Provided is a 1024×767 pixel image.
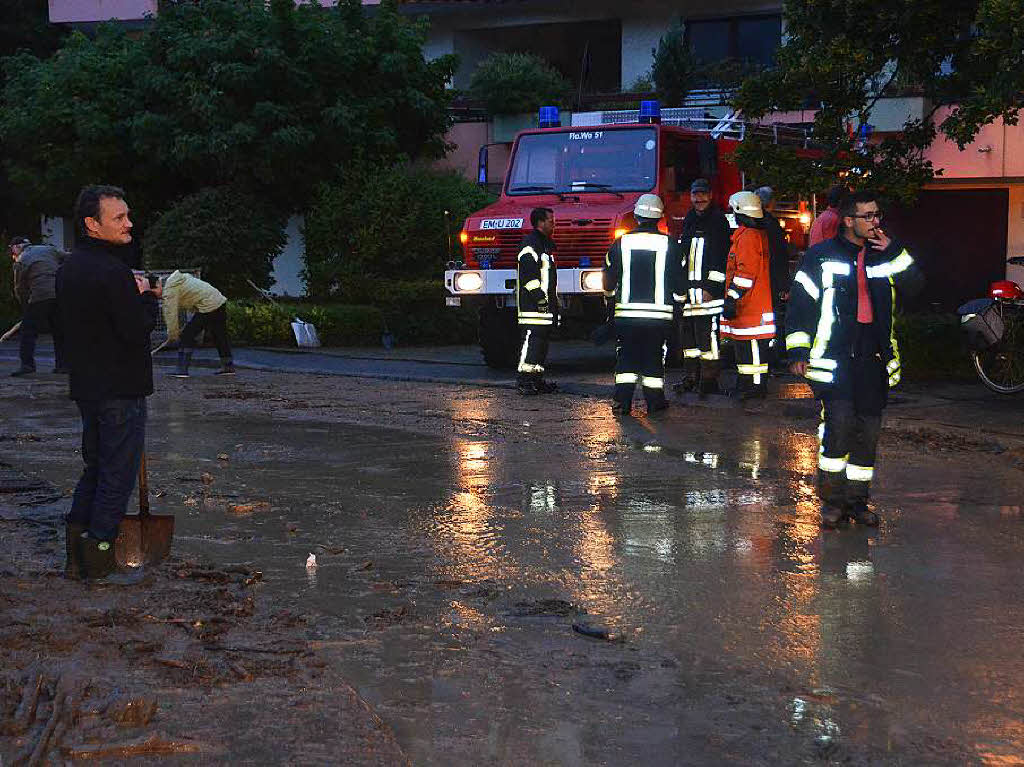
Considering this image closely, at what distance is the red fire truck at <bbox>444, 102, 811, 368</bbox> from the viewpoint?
17.1 metres

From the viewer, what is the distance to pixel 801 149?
18.9 meters

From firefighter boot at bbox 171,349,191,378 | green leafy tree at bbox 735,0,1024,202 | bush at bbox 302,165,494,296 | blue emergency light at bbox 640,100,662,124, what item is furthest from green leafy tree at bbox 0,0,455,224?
green leafy tree at bbox 735,0,1024,202

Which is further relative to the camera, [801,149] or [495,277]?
[801,149]

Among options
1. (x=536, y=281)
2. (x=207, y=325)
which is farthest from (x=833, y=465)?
(x=207, y=325)

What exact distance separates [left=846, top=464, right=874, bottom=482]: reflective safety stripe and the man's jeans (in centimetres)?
379

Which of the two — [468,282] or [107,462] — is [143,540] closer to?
[107,462]

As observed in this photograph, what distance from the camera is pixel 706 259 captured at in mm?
14852

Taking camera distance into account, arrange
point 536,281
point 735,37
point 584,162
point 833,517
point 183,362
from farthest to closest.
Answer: point 735,37, point 183,362, point 584,162, point 536,281, point 833,517

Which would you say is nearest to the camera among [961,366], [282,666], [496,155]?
[282,666]

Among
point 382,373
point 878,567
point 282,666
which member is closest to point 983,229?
point 382,373

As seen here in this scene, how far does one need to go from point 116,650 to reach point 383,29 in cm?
2296

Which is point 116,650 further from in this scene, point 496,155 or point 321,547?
point 496,155

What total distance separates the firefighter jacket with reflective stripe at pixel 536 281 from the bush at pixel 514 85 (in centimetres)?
1557

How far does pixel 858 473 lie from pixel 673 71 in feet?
68.1
